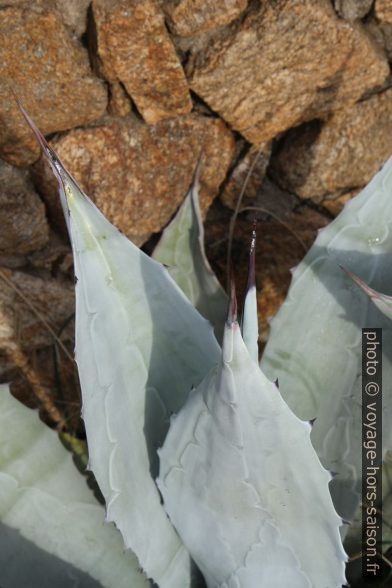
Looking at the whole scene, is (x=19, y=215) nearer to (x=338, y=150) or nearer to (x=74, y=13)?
(x=74, y=13)

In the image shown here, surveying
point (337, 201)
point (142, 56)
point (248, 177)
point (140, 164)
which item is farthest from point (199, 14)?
point (337, 201)

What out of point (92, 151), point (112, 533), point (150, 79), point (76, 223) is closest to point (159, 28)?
point (150, 79)

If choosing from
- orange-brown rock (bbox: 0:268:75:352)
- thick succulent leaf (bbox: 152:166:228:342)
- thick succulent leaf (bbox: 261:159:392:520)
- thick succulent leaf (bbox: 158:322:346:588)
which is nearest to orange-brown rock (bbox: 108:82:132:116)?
thick succulent leaf (bbox: 152:166:228:342)

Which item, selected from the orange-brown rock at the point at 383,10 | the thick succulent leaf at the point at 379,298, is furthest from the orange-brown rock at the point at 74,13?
the thick succulent leaf at the point at 379,298

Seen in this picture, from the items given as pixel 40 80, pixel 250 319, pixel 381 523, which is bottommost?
pixel 381 523

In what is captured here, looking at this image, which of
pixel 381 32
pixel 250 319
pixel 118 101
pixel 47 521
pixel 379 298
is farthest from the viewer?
pixel 381 32

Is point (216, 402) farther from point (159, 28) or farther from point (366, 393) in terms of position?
point (159, 28)
